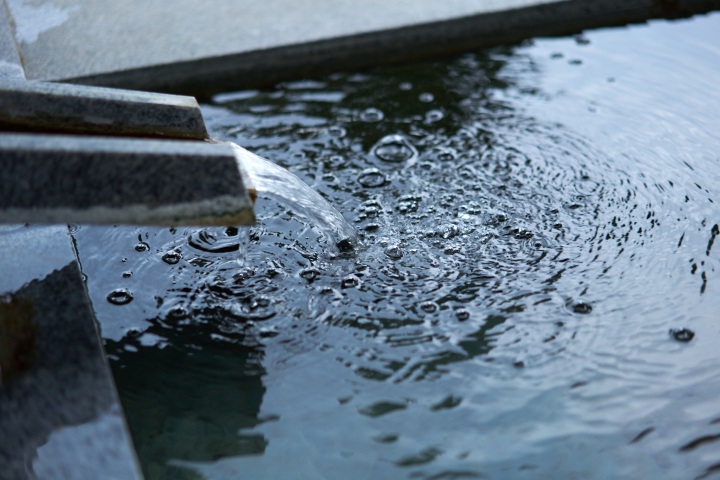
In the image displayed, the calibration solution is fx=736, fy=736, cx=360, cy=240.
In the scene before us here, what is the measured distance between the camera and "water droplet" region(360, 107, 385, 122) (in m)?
3.03

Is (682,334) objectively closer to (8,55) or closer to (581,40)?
(581,40)

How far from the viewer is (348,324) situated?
6.67 feet

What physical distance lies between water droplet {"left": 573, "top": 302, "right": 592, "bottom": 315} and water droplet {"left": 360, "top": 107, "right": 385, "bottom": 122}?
129cm

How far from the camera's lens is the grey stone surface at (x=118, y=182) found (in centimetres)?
158

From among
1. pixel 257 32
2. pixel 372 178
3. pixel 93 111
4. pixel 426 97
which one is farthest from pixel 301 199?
pixel 257 32

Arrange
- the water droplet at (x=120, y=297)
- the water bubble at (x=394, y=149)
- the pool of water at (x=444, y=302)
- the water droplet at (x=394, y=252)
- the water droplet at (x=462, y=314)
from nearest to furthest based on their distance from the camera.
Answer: the pool of water at (x=444, y=302), the water droplet at (x=462, y=314), the water droplet at (x=120, y=297), the water droplet at (x=394, y=252), the water bubble at (x=394, y=149)

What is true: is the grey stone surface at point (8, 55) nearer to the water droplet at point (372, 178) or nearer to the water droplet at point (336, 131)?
the water droplet at point (336, 131)

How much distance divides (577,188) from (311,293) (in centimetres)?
105

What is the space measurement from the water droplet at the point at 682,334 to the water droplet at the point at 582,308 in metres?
0.22

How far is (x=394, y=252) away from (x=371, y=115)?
Answer: 98 centimetres

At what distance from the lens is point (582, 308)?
206cm

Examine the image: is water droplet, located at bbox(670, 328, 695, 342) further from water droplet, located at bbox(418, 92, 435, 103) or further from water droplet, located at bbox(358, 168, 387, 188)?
water droplet, located at bbox(418, 92, 435, 103)

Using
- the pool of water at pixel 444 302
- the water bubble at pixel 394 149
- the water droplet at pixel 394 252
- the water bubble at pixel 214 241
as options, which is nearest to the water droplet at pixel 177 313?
the pool of water at pixel 444 302

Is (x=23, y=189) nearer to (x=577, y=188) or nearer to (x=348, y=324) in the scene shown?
(x=348, y=324)
